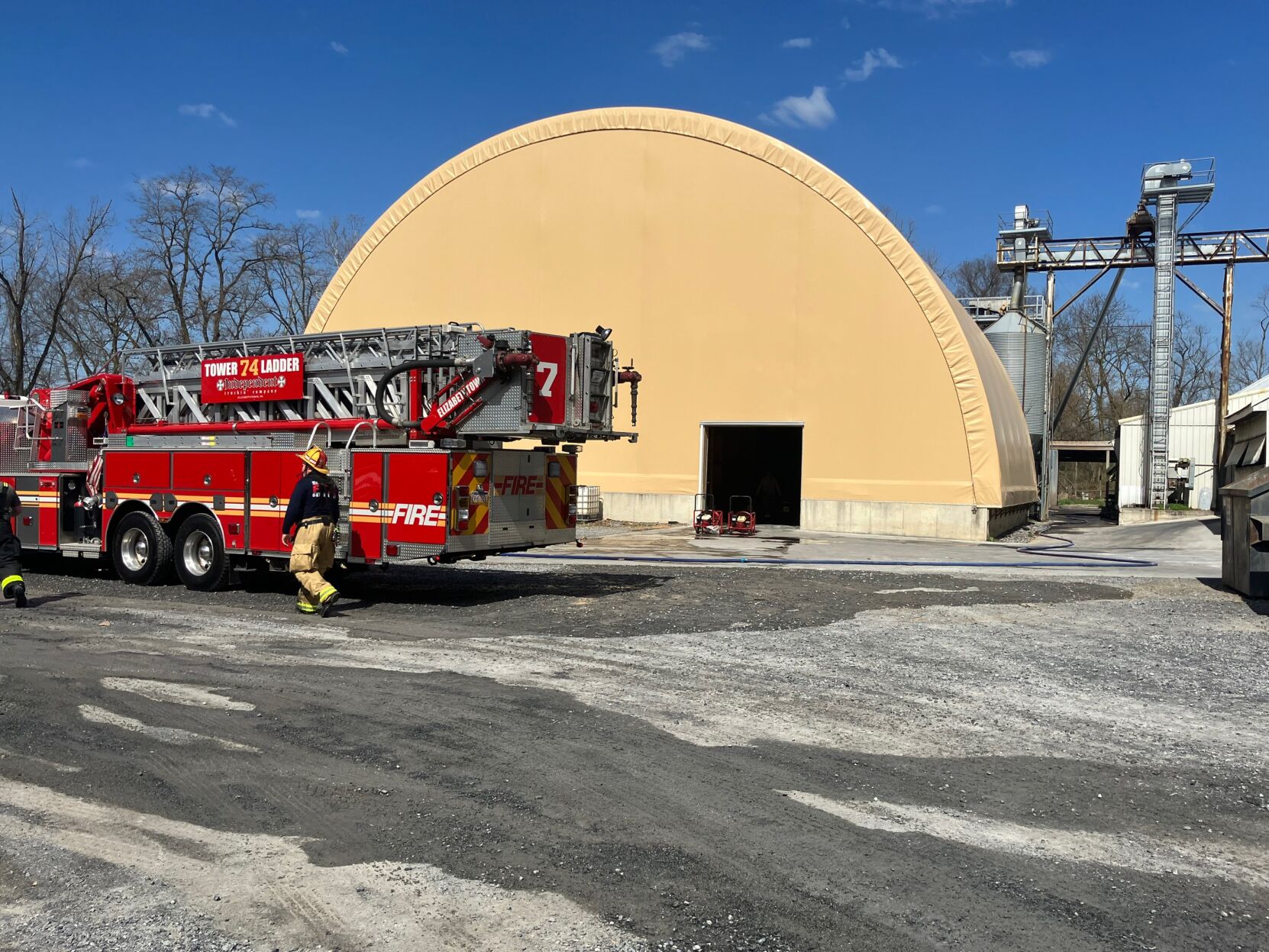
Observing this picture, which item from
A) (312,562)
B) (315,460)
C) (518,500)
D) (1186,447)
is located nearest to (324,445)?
(315,460)

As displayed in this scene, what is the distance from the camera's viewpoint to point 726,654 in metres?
8.48

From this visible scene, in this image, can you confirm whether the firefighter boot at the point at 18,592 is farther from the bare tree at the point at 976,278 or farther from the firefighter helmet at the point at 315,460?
the bare tree at the point at 976,278

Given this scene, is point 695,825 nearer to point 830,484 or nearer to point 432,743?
point 432,743

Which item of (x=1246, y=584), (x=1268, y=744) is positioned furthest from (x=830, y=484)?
(x=1268, y=744)

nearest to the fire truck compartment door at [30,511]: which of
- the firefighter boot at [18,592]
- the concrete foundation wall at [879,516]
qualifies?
the firefighter boot at [18,592]

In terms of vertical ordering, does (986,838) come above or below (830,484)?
below

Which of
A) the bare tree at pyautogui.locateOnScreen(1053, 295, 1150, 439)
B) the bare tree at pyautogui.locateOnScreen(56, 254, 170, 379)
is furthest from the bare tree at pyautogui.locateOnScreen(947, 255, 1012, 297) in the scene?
the bare tree at pyautogui.locateOnScreen(56, 254, 170, 379)

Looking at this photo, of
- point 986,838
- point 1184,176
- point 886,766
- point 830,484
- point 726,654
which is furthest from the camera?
point 1184,176

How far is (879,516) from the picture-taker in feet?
75.4

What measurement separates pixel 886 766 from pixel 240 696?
4.30 m

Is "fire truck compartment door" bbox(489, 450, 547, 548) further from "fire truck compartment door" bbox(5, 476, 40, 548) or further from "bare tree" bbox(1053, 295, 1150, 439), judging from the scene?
"bare tree" bbox(1053, 295, 1150, 439)

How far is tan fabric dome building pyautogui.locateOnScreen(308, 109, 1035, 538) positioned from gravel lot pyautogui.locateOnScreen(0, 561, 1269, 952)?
13.1m

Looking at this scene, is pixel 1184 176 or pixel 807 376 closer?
pixel 807 376

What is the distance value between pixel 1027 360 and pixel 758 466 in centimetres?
1287
